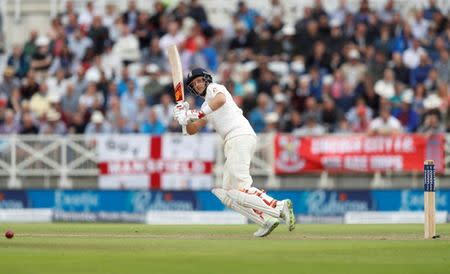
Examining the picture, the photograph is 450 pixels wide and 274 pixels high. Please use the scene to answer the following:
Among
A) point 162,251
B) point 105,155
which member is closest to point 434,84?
point 105,155

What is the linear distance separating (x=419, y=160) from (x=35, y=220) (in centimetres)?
622

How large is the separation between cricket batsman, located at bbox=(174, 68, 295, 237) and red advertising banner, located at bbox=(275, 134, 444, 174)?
730 centimetres

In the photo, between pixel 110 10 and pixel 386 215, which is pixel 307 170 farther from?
pixel 110 10

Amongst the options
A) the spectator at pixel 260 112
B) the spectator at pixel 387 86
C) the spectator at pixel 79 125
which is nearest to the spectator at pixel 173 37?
the spectator at pixel 79 125

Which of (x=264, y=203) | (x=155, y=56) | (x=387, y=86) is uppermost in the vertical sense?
(x=155, y=56)

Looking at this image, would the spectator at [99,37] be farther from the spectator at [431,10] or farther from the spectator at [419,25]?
the spectator at [431,10]

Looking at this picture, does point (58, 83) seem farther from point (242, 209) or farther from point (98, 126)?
point (242, 209)

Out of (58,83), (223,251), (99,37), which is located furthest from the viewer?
(99,37)

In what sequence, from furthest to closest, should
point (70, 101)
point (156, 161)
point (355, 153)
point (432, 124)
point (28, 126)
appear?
point (70, 101)
point (28, 126)
point (156, 161)
point (355, 153)
point (432, 124)

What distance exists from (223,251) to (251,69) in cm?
1084

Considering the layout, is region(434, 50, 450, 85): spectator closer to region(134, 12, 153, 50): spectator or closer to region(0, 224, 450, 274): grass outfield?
region(134, 12, 153, 50): spectator

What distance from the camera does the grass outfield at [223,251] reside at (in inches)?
353

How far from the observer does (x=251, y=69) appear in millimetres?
21141

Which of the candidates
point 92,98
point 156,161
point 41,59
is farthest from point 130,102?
point 41,59
